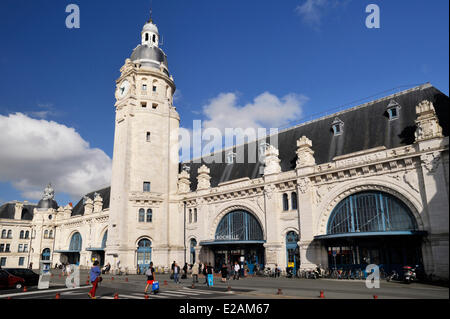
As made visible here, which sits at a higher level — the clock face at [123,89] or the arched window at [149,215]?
the clock face at [123,89]

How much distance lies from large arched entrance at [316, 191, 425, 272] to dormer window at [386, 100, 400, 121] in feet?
25.0

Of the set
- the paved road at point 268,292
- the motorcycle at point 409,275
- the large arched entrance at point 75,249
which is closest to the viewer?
the paved road at point 268,292

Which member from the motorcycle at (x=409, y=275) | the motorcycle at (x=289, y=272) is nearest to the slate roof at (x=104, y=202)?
the motorcycle at (x=289, y=272)

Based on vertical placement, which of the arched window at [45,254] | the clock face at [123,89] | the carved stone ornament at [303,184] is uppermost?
the clock face at [123,89]

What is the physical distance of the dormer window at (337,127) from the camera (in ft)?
114

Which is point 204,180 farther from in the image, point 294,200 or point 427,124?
point 427,124

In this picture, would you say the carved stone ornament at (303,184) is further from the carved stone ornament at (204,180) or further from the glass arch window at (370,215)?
the carved stone ornament at (204,180)

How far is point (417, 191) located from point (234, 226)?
63.9ft

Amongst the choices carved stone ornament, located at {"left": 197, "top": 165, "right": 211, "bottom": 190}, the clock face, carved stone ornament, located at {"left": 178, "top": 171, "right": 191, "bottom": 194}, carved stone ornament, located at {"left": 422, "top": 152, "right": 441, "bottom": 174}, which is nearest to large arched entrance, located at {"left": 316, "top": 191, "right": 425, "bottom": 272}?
carved stone ornament, located at {"left": 422, "top": 152, "right": 441, "bottom": 174}

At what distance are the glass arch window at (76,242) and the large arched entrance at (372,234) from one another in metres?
46.7

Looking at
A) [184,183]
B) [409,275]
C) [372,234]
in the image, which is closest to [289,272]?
[372,234]

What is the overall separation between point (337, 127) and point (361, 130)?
2.84m

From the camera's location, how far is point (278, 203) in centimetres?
3472

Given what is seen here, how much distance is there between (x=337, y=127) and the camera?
116 feet
